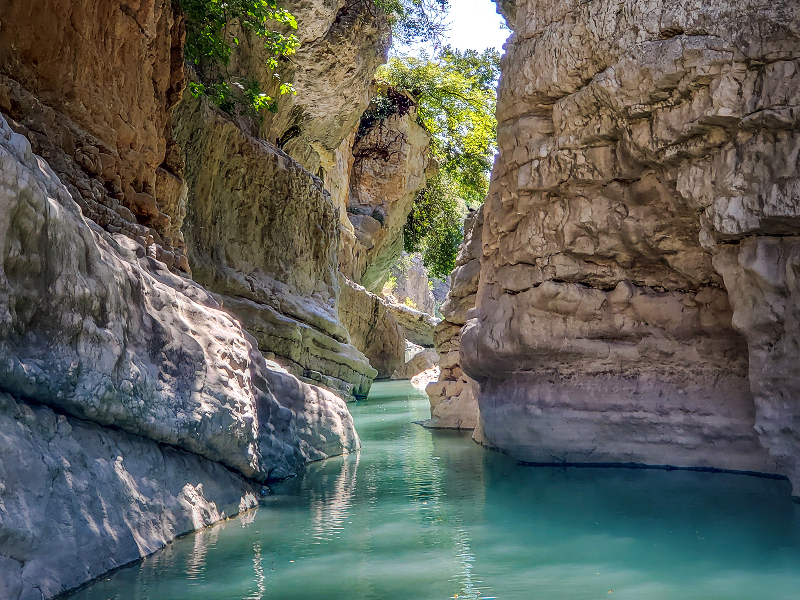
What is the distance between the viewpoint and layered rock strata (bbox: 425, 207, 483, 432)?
10781 millimetres

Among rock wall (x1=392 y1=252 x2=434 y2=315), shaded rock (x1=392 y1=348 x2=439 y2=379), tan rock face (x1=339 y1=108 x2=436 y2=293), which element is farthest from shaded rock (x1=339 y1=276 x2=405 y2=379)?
rock wall (x1=392 y1=252 x2=434 y2=315)

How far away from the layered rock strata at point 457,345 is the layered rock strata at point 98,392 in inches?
206

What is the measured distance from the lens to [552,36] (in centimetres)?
700

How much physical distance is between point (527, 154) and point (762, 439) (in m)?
3.51

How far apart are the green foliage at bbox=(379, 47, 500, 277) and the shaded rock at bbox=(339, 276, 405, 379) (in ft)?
7.86

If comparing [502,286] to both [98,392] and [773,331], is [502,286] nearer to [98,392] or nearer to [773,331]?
[773,331]

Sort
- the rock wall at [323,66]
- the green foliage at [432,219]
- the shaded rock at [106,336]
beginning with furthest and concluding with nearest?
the green foliage at [432,219] < the rock wall at [323,66] < the shaded rock at [106,336]

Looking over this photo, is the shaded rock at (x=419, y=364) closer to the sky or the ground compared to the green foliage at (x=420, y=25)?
closer to the ground

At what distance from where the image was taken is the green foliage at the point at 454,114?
21219mm

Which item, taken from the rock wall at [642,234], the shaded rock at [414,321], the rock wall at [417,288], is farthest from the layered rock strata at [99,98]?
the rock wall at [417,288]

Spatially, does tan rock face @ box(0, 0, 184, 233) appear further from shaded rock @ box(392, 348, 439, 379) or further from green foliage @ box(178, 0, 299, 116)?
shaded rock @ box(392, 348, 439, 379)

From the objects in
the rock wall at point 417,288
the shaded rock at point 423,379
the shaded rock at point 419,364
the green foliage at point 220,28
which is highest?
the rock wall at point 417,288

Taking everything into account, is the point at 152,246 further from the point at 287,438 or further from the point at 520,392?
the point at 520,392

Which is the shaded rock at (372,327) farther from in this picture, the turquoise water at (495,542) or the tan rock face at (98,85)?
the turquoise water at (495,542)
